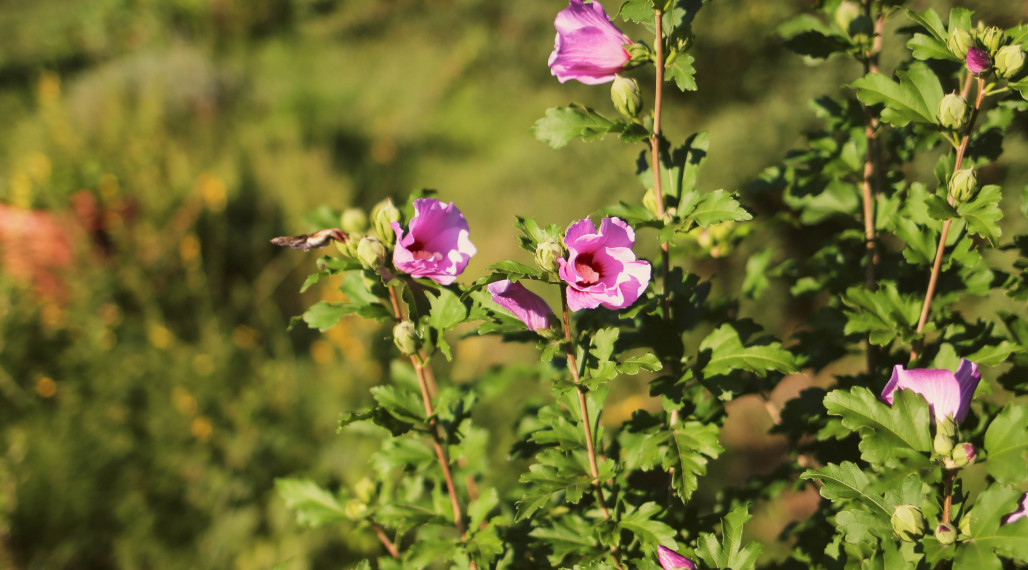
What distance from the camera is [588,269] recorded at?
0.89m

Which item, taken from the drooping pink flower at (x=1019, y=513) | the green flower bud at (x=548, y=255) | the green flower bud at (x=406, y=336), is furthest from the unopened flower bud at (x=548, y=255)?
the drooping pink flower at (x=1019, y=513)

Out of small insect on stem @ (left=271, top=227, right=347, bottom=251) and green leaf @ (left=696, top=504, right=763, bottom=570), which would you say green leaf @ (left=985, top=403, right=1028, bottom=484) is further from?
small insect on stem @ (left=271, top=227, right=347, bottom=251)

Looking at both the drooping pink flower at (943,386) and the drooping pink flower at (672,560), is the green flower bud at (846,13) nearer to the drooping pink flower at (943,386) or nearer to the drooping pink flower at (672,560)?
the drooping pink flower at (943,386)

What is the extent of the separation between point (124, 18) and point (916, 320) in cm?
882

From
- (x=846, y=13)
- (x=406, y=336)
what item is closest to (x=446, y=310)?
(x=406, y=336)

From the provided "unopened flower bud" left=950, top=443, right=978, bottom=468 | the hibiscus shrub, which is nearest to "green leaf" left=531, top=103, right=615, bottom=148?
the hibiscus shrub

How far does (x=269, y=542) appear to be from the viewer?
9.00ft

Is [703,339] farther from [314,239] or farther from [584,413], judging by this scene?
[314,239]

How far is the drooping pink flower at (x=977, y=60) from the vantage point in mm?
887

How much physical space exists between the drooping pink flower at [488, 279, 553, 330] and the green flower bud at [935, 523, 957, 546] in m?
0.50

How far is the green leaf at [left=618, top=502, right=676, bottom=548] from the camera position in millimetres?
903

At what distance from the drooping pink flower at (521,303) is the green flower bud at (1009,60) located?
0.68 metres

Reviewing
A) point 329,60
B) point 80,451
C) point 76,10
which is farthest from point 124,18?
point 80,451

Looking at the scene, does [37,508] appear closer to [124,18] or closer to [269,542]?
[269,542]
